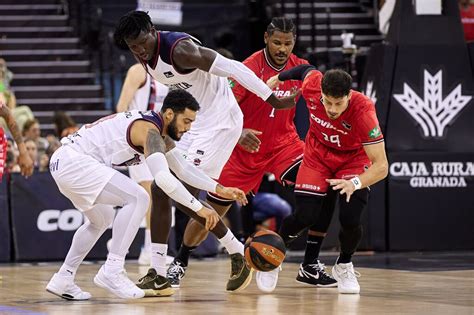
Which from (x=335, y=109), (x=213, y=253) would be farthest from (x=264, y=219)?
(x=335, y=109)

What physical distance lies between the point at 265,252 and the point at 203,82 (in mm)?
1420

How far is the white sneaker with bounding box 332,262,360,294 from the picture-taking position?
8.06 metres

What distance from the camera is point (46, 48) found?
19062 mm

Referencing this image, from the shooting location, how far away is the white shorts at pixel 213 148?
27.9 feet

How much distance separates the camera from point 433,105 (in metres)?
12.8

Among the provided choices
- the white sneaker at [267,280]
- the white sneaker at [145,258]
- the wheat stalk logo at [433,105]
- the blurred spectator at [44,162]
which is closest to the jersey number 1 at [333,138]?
the white sneaker at [267,280]

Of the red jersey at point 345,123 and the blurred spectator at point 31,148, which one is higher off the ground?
the red jersey at point 345,123

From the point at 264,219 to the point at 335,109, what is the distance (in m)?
6.21

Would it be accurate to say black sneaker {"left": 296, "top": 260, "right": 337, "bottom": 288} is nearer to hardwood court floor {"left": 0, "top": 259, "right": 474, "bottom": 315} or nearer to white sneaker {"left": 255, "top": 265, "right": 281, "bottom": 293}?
hardwood court floor {"left": 0, "top": 259, "right": 474, "bottom": 315}

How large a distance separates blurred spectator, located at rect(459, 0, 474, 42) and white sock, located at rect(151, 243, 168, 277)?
7.44 m

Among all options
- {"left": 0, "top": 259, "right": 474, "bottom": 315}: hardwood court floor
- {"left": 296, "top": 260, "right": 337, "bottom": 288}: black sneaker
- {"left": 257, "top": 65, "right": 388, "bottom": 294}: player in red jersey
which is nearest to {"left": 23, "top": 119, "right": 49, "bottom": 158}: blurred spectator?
{"left": 0, "top": 259, "right": 474, "bottom": 315}: hardwood court floor

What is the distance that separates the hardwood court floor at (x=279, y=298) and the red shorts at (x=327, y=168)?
0.78 m

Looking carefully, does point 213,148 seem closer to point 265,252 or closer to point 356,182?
point 265,252

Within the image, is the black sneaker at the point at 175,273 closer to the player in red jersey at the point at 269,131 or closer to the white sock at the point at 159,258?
the player in red jersey at the point at 269,131
